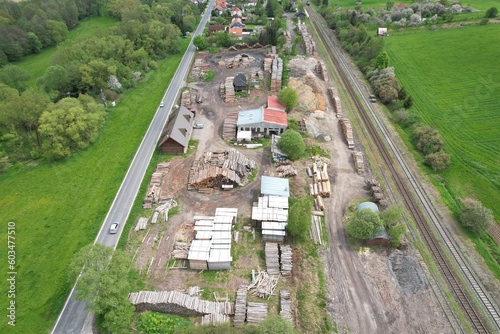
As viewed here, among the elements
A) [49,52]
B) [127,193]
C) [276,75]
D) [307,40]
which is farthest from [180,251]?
[49,52]

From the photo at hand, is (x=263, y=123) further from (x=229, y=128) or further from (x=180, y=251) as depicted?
(x=180, y=251)

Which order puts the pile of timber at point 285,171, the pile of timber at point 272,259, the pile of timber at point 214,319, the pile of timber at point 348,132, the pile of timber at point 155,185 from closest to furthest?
the pile of timber at point 214,319, the pile of timber at point 272,259, the pile of timber at point 155,185, the pile of timber at point 285,171, the pile of timber at point 348,132

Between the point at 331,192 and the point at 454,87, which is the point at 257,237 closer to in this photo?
the point at 331,192

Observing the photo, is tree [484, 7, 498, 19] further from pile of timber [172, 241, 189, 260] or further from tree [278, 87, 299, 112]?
pile of timber [172, 241, 189, 260]

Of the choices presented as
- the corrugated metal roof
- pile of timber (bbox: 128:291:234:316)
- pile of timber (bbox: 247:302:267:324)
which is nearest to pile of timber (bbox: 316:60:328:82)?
the corrugated metal roof

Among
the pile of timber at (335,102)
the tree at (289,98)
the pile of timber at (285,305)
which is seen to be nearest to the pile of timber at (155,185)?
the pile of timber at (285,305)

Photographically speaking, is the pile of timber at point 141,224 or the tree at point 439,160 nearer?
the pile of timber at point 141,224

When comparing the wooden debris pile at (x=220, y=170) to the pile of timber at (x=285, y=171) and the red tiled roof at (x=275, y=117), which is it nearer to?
the pile of timber at (x=285, y=171)
